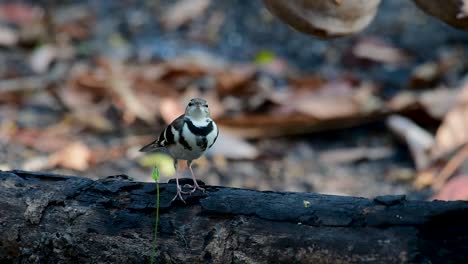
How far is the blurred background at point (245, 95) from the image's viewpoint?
19.9 feet

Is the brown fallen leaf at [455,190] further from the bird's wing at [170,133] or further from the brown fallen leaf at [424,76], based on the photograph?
the bird's wing at [170,133]

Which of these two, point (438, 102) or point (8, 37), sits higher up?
point (8, 37)

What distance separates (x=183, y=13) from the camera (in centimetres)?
914

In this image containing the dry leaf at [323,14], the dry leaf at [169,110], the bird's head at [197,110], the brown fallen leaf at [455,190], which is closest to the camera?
the dry leaf at [323,14]

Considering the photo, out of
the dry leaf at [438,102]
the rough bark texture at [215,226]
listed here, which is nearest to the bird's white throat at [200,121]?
the rough bark texture at [215,226]

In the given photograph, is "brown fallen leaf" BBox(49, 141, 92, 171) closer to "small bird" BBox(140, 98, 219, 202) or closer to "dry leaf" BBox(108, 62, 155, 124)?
"dry leaf" BBox(108, 62, 155, 124)

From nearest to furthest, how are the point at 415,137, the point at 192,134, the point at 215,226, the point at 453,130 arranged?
the point at 215,226
the point at 192,134
the point at 453,130
the point at 415,137

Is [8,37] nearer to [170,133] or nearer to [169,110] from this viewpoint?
[169,110]

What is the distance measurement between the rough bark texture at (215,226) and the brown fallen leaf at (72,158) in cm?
239

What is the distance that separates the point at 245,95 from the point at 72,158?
1.74m

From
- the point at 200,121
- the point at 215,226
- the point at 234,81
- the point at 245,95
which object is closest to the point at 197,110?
the point at 200,121

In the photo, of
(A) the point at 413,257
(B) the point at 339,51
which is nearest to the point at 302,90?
(B) the point at 339,51

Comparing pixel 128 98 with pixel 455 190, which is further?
pixel 128 98

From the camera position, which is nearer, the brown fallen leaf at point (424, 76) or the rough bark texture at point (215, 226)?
the rough bark texture at point (215, 226)
